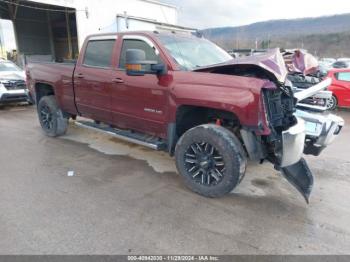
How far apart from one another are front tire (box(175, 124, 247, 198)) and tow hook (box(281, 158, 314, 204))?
1.95 ft

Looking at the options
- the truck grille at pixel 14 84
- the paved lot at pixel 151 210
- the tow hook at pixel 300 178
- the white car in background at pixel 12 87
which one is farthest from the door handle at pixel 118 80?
the truck grille at pixel 14 84

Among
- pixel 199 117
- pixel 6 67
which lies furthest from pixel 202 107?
pixel 6 67

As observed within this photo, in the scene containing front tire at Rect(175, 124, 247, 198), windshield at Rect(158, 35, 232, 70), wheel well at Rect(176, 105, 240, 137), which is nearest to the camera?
front tire at Rect(175, 124, 247, 198)

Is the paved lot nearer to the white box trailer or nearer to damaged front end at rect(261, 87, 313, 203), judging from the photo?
damaged front end at rect(261, 87, 313, 203)

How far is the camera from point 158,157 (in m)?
5.09

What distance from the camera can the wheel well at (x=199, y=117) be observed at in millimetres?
3713

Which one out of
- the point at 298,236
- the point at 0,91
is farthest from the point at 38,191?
the point at 0,91

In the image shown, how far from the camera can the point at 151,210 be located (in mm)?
3371

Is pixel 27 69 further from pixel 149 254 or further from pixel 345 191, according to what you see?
pixel 345 191

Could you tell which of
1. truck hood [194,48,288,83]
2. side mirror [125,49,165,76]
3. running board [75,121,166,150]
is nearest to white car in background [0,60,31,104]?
running board [75,121,166,150]

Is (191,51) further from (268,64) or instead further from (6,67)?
(6,67)

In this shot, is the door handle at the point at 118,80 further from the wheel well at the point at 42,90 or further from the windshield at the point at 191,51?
the wheel well at the point at 42,90

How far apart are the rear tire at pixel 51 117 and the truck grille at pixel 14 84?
3.92 m

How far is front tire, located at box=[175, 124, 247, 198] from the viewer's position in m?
3.41
